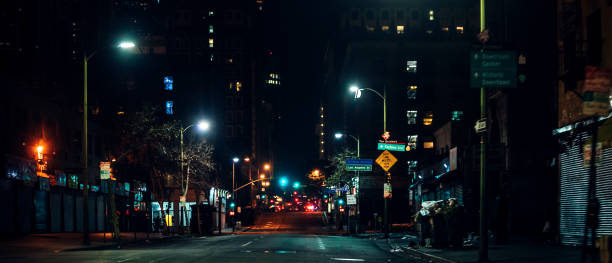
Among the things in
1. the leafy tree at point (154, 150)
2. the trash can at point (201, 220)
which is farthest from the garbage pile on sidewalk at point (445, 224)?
the trash can at point (201, 220)

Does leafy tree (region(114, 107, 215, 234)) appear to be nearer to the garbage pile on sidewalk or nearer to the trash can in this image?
the trash can

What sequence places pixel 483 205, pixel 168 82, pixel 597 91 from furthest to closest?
pixel 168 82 < pixel 483 205 < pixel 597 91

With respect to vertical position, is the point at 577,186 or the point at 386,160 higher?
the point at 386,160

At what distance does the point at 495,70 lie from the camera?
17141mm

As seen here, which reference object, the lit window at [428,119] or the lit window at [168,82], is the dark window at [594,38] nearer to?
the lit window at [428,119]

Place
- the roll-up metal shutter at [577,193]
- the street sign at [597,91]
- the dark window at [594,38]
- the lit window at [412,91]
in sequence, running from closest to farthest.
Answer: the street sign at [597,91], the roll-up metal shutter at [577,193], the dark window at [594,38], the lit window at [412,91]

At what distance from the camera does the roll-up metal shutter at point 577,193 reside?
19812 millimetres

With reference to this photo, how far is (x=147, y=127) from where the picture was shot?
44.0 metres

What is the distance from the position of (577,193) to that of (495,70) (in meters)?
7.91

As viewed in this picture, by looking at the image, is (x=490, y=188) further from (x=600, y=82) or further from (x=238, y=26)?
(x=238, y=26)

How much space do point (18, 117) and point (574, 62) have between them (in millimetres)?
27989

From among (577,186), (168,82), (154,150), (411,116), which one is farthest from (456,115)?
(577,186)

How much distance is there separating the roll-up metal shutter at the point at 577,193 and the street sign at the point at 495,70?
5.03 meters

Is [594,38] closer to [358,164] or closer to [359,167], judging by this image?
[358,164]
